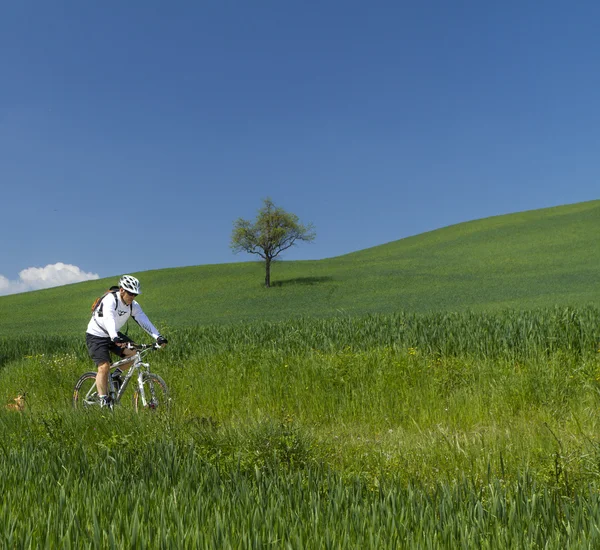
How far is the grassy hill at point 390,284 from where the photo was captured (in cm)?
4112

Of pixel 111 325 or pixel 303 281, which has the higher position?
pixel 303 281

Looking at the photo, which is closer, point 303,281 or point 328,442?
point 328,442

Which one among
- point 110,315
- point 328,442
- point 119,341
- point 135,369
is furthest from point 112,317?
point 328,442

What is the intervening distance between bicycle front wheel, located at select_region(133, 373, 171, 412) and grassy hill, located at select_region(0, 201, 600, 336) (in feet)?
84.1

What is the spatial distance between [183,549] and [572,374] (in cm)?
929

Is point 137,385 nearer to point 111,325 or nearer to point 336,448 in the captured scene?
point 111,325

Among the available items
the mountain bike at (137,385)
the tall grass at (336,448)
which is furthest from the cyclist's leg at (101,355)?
the tall grass at (336,448)

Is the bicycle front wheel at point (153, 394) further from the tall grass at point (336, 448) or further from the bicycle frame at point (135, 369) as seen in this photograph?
the tall grass at point (336, 448)

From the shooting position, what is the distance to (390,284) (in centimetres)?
5394

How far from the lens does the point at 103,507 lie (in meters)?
3.71

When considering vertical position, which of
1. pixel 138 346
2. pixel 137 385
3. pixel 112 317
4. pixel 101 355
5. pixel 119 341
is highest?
pixel 112 317

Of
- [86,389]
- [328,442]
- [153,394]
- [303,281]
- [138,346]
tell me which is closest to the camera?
[328,442]

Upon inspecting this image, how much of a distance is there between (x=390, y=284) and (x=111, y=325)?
46.6 m

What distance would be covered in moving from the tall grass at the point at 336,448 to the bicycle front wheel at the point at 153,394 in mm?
1391
